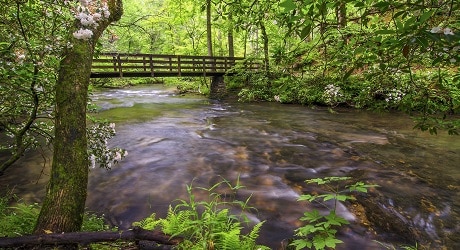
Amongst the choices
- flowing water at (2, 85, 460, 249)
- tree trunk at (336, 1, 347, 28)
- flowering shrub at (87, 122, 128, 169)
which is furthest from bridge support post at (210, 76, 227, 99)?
tree trunk at (336, 1, 347, 28)

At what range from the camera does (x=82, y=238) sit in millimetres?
2854

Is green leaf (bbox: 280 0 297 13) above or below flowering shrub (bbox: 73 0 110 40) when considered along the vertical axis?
below

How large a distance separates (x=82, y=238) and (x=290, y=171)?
15.4 feet

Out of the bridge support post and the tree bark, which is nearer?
the tree bark

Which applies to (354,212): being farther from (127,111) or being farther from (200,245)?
(127,111)

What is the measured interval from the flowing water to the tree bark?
1674 mm

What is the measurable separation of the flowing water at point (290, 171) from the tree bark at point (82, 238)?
65.9 inches

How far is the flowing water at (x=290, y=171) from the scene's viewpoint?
4.58 metres

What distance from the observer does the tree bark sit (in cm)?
276

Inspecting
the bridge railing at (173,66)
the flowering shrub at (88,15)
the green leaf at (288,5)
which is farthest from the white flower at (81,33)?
the bridge railing at (173,66)

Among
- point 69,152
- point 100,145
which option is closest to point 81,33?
point 69,152

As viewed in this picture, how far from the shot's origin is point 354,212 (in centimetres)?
483

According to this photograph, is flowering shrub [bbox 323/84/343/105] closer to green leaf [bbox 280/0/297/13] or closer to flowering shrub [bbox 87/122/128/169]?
flowering shrub [bbox 87/122/128/169]

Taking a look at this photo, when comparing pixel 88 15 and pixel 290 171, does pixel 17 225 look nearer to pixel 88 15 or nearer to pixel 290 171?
pixel 88 15
